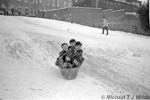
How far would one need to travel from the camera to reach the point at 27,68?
16.7 feet

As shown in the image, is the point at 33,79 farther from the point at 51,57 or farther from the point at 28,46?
the point at 28,46

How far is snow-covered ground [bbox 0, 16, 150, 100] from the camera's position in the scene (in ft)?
13.5

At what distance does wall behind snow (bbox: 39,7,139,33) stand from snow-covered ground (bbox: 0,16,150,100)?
7923mm

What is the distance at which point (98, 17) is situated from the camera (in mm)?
21672

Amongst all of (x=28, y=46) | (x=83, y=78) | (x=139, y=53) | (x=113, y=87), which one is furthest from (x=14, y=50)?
(x=139, y=53)

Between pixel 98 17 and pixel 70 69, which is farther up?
pixel 98 17

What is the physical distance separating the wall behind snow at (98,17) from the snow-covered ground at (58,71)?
7.92m

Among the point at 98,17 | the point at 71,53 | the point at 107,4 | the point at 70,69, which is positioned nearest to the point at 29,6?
the point at 107,4

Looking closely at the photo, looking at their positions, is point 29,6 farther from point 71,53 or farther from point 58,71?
point 71,53

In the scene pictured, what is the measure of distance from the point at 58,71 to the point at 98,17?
17.4m

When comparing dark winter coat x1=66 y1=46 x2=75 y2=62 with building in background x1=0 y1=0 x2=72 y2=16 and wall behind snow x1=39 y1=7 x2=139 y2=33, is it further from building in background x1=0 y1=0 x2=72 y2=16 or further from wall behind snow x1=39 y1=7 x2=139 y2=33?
building in background x1=0 y1=0 x2=72 y2=16

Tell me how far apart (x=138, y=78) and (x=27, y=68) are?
3.30 m

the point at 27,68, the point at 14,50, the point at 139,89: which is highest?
the point at 14,50

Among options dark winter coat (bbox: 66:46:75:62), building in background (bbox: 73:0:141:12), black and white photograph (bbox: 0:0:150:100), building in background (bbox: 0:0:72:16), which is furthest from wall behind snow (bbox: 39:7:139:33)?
dark winter coat (bbox: 66:46:75:62)
